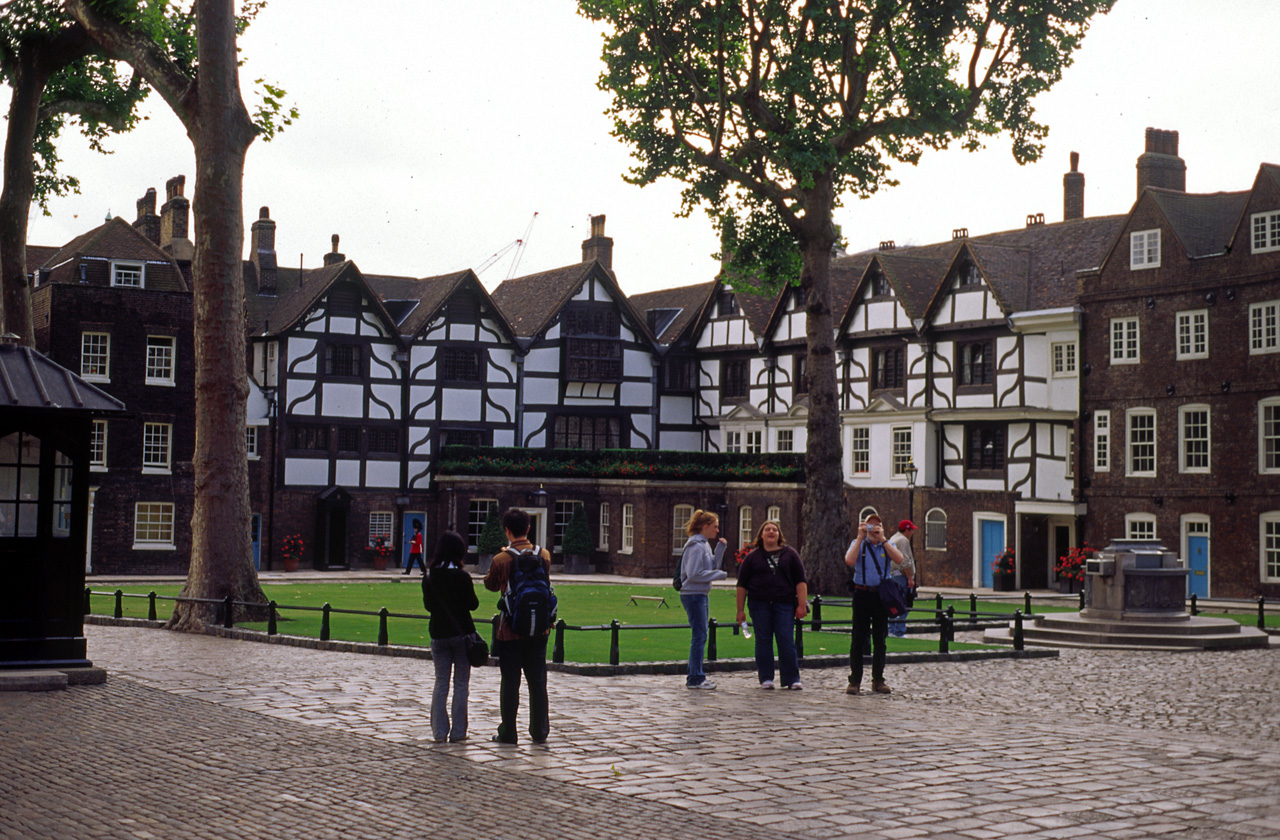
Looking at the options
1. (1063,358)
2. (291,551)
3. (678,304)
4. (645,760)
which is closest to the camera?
(645,760)

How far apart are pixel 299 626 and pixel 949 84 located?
1729 centimetres

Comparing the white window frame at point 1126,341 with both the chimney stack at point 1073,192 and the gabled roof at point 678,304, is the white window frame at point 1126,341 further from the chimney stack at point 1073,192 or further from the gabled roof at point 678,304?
the gabled roof at point 678,304

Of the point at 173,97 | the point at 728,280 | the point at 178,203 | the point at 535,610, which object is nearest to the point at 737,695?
the point at 535,610

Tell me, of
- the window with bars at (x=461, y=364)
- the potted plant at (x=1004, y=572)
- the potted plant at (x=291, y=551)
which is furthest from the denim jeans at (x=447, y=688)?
the window with bars at (x=461, y=364)

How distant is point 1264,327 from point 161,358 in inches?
1255

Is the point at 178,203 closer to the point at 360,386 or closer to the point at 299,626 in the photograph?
the point at 360,386

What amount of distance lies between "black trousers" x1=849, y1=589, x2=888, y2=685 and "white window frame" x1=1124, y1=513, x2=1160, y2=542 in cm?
2655

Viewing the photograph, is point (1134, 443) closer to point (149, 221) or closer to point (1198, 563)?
point (1198, 563)

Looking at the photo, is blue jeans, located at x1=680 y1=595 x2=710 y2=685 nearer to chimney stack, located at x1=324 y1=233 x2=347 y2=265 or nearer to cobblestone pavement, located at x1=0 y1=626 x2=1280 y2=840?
cobblestone pavement, located at x1=0 y1=626 x2=1280 y2=840

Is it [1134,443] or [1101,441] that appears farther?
[1101,441]

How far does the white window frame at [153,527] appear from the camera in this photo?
42.8 meters

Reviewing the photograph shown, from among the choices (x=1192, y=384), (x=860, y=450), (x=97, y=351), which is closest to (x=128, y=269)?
(x=97, y=351)

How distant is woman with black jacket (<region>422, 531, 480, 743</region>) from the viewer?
11.0m

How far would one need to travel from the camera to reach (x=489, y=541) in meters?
46.8
